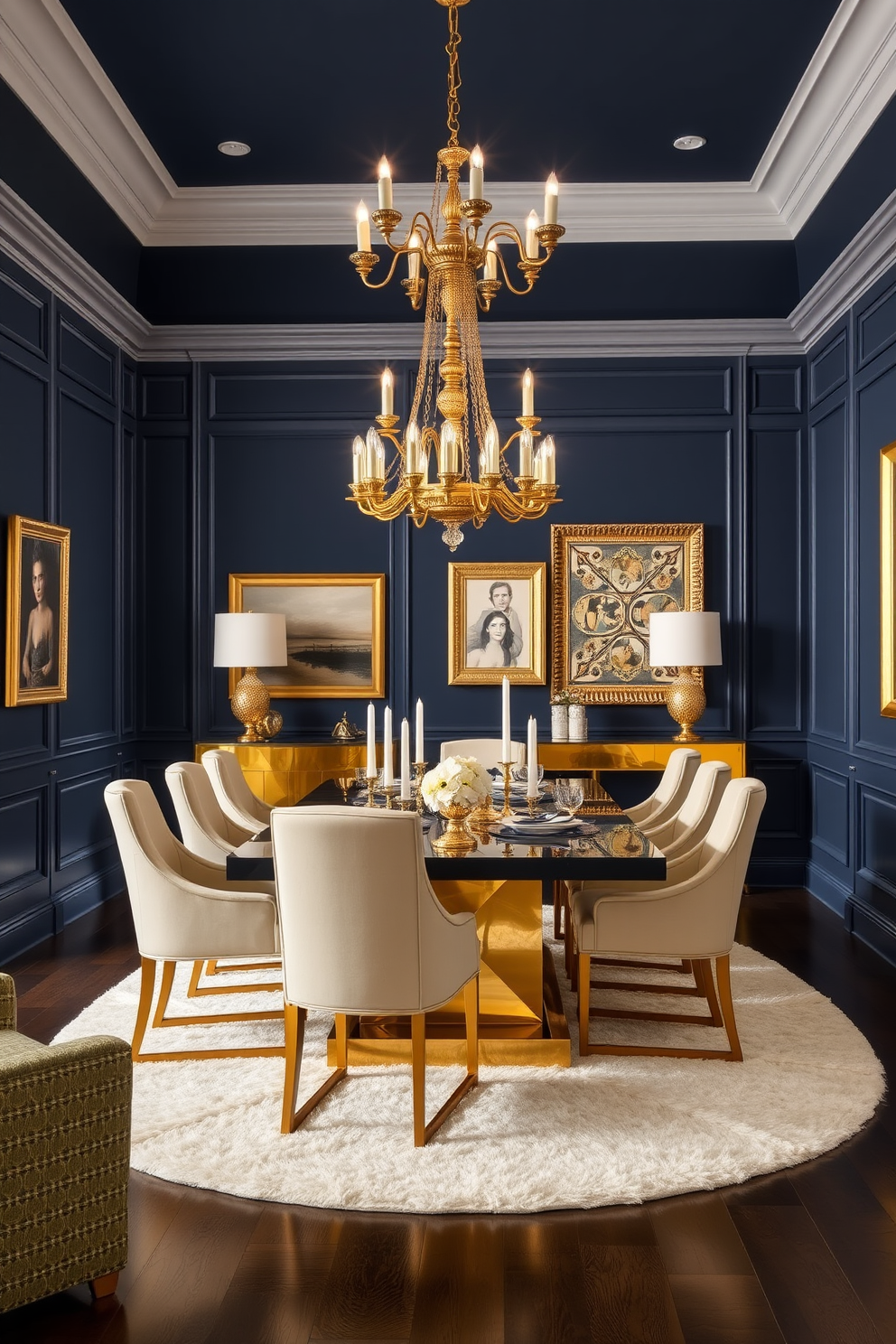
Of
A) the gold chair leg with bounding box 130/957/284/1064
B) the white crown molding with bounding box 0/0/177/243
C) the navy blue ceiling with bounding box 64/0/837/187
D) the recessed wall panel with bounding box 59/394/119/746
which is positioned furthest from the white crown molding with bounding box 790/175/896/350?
the gold chair leg with bounding box 130/957/284/1064

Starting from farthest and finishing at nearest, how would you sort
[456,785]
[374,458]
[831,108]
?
[831,108]
[374,458]
[456,785]

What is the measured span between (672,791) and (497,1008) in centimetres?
159

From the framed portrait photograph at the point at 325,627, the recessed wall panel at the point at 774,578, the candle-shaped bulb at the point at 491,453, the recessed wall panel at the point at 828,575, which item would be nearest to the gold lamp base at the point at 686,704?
the recessed wall panel at the point at 774,578

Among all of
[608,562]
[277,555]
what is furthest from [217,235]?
[608,562]

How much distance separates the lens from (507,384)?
6.41 meters

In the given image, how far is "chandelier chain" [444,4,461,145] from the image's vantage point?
Result: 395 centimetres

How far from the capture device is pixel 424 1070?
9.41 feet

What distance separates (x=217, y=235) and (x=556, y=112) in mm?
2184

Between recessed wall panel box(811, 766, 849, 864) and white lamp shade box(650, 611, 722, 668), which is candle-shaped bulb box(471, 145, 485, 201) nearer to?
white lamp shade box(650, 611, 722, 668)

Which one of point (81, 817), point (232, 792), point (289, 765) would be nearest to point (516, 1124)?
point (232, 792)

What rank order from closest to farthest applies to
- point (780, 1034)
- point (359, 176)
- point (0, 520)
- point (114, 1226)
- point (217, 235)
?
point (114, 1226)
point (780, 1034)
point (0, 520)
point (359, 176)
point (217, 235)

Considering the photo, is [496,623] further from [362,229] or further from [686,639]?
[362,229]

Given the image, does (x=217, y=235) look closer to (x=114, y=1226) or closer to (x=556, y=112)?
(x=556, y=112)

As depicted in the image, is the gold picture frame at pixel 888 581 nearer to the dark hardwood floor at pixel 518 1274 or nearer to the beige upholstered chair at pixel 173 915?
the dark hardwood floor at pixel 518 1274
